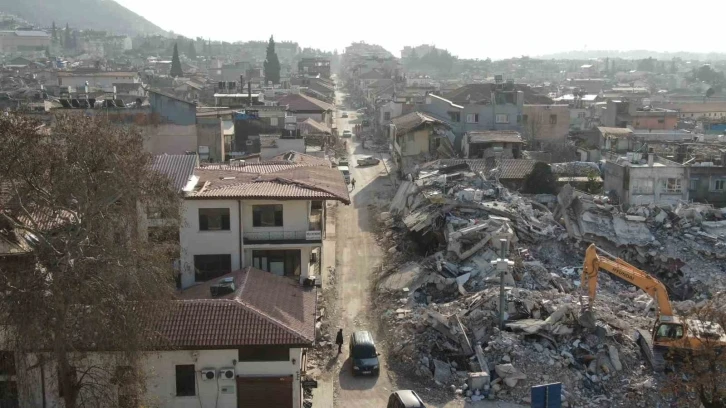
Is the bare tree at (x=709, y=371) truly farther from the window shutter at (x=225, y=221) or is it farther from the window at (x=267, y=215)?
the window shutter at (x=225, y=221)

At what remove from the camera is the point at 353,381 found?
20.2 meters

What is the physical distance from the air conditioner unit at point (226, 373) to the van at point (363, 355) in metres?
4.13

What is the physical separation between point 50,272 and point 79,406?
3.17 metres

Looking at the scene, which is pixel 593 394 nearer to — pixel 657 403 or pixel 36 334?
pixel 657 403

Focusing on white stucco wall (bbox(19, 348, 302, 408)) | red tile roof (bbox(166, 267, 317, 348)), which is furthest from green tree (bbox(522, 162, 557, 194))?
white stucco wall (bbox(19, 348, 302, 408))

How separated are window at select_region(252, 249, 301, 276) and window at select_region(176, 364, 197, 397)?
6.02 m

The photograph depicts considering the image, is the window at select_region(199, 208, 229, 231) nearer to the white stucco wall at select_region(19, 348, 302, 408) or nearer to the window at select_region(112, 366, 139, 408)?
the white stucco wall at select_region(19, 348, 302, 408)

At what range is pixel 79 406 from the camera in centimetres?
1469

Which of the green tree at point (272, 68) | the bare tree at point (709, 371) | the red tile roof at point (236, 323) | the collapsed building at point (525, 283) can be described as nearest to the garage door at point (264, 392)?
the red tile roof at point (236, 323)

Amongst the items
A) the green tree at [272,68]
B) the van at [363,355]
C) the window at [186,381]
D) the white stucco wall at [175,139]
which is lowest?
the van at [363,355]

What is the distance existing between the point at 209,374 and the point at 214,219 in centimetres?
625

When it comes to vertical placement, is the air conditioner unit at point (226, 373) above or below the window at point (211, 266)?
below

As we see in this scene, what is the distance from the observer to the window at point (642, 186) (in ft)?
117

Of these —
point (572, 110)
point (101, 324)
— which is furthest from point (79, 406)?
point (572, 110)
